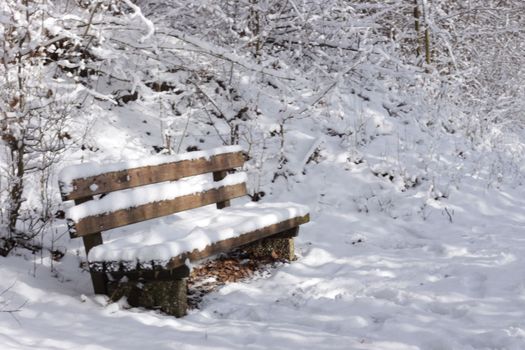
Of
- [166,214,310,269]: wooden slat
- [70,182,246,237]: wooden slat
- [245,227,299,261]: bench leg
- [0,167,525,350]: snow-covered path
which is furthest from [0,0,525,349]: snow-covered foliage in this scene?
[70,182,246,237]: wooden slat

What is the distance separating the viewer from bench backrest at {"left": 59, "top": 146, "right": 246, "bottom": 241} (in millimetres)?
3893

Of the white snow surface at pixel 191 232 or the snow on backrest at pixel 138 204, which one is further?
the snow on backrest at pixel 138 204

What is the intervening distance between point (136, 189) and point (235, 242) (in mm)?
909

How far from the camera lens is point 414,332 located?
329cm

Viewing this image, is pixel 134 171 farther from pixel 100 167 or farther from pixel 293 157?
pixel 293 157

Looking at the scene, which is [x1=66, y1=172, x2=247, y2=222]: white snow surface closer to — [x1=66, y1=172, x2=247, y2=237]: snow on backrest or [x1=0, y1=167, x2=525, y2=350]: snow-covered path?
[x1=66, y1=172, x2=247, y2=237]: snow on backrest

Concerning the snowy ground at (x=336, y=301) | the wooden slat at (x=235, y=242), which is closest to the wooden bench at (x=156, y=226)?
the wooden slat at (x=235, y=242)

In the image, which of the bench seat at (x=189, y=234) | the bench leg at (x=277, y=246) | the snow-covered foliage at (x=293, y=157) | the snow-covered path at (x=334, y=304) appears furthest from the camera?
the bench leg at (x=277, y=246)

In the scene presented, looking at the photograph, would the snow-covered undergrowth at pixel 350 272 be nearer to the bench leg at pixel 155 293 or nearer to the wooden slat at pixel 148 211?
the bench leg at pixel 155 293

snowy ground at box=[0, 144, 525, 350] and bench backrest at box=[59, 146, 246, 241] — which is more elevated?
bench backrest at box=[59, 146, 246, 241]

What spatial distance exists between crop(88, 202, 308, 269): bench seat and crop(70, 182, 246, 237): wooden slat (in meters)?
0.11

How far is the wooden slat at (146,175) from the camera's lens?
155 inches

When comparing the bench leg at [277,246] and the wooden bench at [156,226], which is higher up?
the wooden bench at [156,226]

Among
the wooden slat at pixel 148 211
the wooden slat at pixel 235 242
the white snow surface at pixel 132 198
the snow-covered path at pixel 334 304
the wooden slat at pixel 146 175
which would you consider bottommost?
the snow-covered path at pixel 334 304
